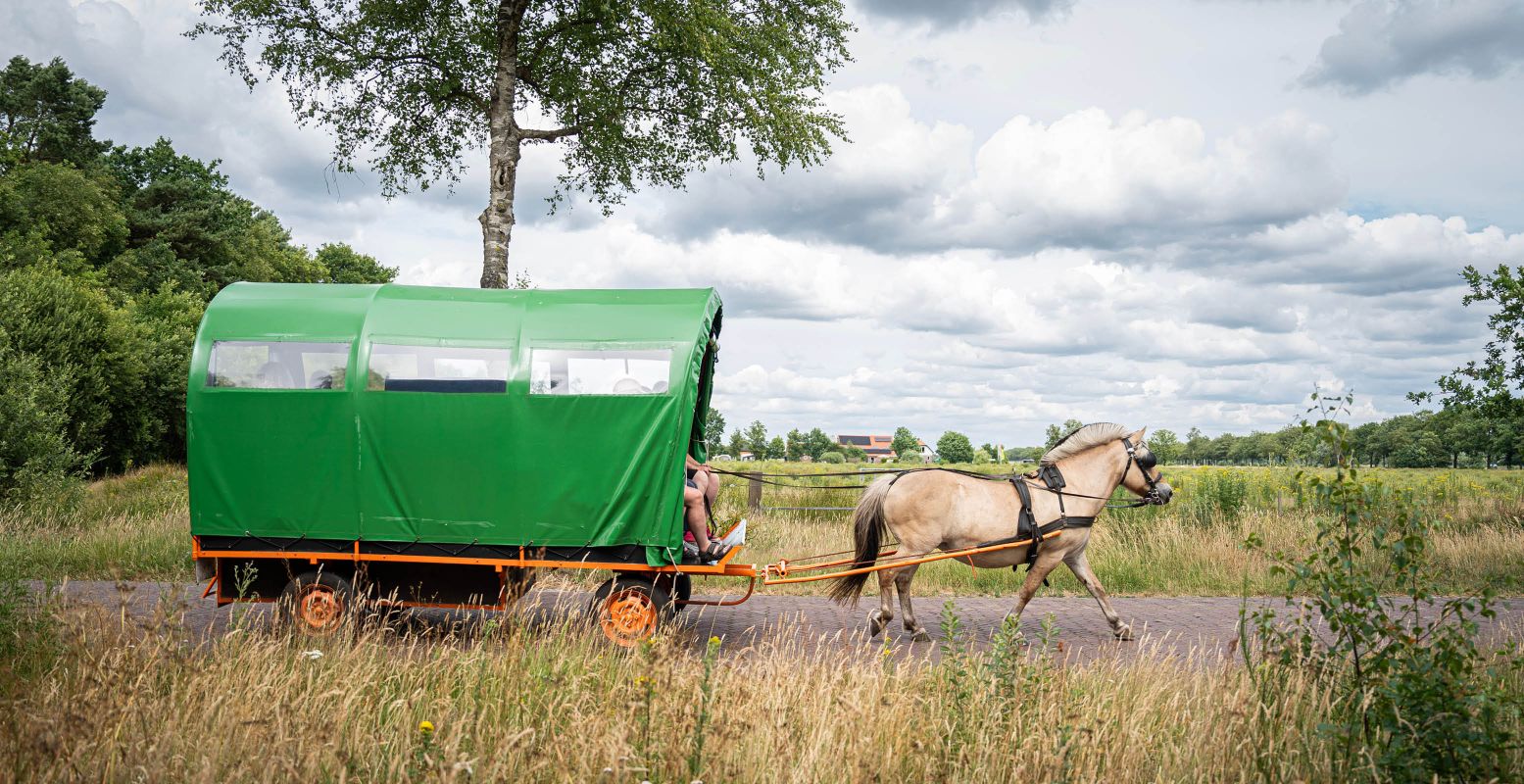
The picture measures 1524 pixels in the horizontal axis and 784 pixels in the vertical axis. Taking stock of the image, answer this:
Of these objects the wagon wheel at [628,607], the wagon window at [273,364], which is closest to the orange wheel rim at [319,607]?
the wagon window at [273,364]

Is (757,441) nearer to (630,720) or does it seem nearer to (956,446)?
(956,446)

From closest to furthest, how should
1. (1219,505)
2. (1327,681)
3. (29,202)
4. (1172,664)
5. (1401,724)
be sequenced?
1. (1401,724)
2. (1327,681)
3. (1172,664)
4. (1219,505)
5. (29,202)

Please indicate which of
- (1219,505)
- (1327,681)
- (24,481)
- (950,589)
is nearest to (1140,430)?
(950,589)

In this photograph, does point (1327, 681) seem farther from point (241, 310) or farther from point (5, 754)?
point (241, 310)

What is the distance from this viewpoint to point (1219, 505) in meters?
15.9

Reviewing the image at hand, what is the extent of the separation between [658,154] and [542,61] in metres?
2.63

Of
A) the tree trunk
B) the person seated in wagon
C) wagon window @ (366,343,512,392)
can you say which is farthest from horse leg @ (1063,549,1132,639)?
the tree trunk

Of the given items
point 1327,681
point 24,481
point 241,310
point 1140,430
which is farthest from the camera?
point 24,481

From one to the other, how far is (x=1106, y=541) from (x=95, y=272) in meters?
37.4

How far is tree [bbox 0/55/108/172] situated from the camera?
131ft

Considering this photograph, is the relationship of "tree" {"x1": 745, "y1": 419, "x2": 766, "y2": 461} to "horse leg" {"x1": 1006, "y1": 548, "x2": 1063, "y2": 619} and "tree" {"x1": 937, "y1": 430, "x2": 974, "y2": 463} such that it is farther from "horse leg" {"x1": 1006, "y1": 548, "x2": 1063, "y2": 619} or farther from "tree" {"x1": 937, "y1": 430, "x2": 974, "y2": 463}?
"horse leg" {"x1": 1006, "y1": 548, "x2": 1063, "y2": 619}

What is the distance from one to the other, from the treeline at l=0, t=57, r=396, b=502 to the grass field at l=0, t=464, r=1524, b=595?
6.18 ft

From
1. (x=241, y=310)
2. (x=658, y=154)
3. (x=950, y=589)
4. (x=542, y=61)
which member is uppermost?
(x=542, y=61)

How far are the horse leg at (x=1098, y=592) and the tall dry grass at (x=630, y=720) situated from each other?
119 inches
